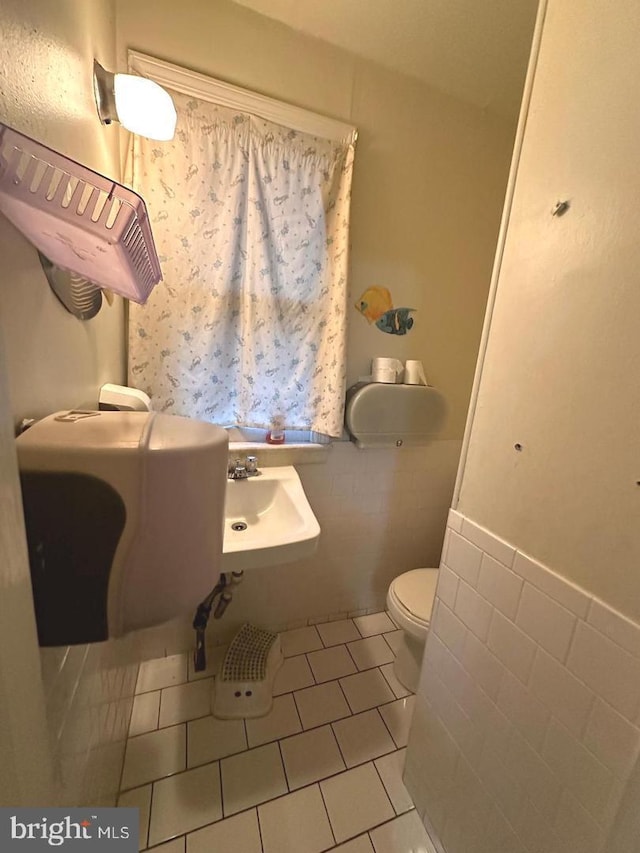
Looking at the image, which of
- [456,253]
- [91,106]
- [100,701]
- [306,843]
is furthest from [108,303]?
[306,843]

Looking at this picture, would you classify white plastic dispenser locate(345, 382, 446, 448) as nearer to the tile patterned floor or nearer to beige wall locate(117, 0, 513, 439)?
beige wall locate(117, 0, 513, 439)

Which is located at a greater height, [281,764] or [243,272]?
[243,272]

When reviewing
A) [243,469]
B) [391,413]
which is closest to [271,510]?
[243,469]

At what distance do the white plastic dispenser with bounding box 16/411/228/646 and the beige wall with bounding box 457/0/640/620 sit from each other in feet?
2.20

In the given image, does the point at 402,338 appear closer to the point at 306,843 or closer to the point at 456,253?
the point at 456,253

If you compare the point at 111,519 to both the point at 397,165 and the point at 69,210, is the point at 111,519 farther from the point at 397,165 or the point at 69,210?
the point at 397,165

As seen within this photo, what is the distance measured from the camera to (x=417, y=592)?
145 centimetres

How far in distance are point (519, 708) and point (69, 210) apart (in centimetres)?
125

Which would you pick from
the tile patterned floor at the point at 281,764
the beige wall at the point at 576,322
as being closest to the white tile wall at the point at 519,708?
the beige wall at the point at 576,322

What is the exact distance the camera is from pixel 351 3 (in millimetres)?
1075

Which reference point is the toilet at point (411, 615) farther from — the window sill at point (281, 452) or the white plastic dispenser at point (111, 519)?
the white plastic dispenser at point (111, 519)

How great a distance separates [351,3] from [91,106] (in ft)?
3.09

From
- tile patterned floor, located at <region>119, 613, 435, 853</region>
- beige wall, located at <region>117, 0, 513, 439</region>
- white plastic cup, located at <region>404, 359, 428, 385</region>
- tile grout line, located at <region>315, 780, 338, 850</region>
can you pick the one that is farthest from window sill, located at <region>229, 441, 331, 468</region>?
tile grout line, located at <region>315, 780, 338, 850</region>

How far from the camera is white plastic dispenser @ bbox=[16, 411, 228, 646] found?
45cm
